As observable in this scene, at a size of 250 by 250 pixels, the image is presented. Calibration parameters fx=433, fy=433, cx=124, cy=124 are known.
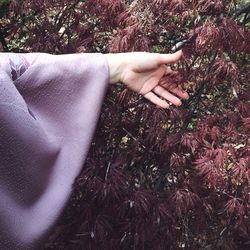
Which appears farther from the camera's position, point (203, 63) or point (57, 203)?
point (203, 63)

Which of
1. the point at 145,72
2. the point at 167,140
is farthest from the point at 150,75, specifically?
the point at 167,140

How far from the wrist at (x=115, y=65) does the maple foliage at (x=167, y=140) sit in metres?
0.16

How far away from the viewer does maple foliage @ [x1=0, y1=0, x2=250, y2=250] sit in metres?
1.58

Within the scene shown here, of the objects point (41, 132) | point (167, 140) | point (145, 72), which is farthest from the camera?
point (167, 140)

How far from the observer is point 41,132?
1270mm

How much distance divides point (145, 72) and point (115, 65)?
3.9 inches

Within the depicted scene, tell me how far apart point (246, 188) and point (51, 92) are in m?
0.85

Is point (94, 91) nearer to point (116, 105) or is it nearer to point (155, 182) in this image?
point (116, 105)

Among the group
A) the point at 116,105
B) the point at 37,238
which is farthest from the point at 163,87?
the point at 37,238

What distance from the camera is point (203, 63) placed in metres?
1.68

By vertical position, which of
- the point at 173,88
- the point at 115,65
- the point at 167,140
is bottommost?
the point at 167,140

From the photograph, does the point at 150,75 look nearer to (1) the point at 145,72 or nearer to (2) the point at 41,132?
(1) the point at 145,72

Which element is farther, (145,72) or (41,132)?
(145,72)

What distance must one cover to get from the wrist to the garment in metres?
0.02
